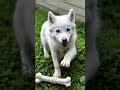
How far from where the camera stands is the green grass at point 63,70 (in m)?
1.22

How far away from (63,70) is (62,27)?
0.22m

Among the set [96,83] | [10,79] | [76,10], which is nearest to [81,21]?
[76,10]

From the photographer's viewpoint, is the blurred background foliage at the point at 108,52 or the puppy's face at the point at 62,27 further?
the blurred background foliage at the point at 108,52

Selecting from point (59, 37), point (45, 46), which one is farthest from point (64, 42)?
point (45, 46)

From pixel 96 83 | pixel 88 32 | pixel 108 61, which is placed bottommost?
pixel 96 83

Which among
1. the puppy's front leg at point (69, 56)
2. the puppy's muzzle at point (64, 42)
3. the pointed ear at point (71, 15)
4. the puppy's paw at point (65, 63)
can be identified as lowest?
the puppy's paw at point (65, 63)

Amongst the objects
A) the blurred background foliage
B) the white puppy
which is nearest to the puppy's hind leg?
the white puppy

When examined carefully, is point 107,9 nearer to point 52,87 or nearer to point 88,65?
point 88,65

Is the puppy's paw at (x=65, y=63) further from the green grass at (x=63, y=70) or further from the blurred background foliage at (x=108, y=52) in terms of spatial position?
the blurred background foliage at (x=108, y=52)

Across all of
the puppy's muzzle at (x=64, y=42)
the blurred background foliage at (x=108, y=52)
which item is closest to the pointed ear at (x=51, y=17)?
the puppy's muzzle at (x=64, y=42)

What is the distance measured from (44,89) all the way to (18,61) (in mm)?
190

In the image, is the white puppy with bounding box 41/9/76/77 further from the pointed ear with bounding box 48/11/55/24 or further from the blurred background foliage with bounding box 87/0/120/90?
the blurred background foliage with bounding box 87/0/120/90

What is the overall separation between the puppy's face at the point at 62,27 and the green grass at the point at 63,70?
1.9 inches

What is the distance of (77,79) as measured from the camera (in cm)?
123
